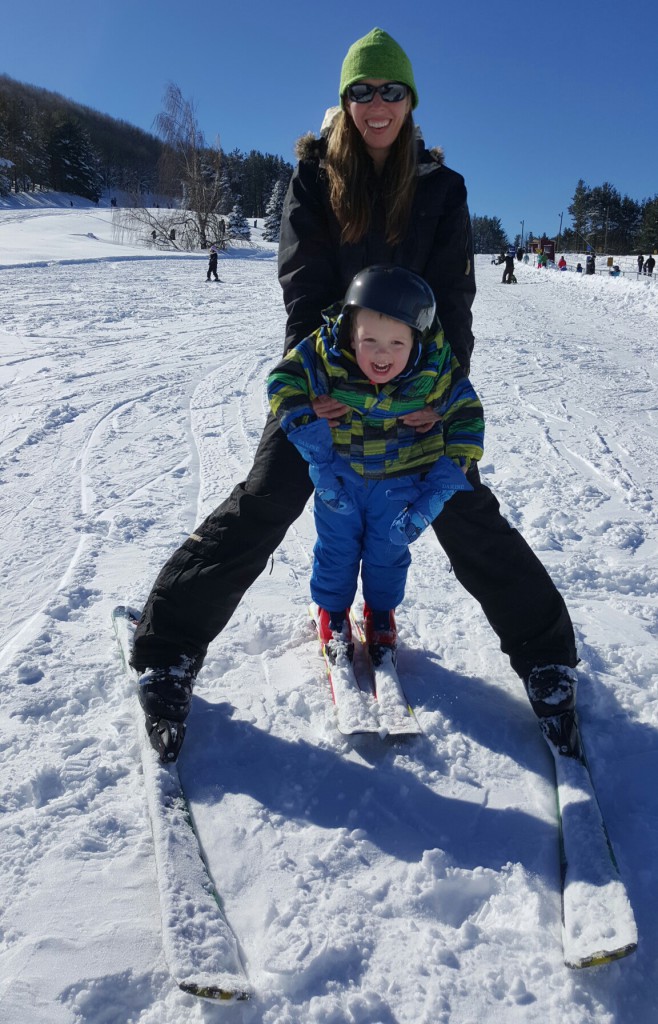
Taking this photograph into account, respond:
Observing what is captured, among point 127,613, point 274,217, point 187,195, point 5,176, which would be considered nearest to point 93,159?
point 5,176

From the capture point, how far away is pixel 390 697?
7.36 feet

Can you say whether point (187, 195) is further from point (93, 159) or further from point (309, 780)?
point (309, 780)

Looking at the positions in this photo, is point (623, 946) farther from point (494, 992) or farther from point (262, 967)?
point (262, 967)

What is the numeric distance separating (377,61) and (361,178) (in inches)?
12.7

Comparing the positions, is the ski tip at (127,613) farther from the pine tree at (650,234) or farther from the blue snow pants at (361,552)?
the pine tree at (650,234)

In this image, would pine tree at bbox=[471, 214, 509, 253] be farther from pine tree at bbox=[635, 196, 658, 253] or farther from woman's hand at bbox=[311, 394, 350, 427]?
woman's hand at bbox=[311, 394, 350, 427]

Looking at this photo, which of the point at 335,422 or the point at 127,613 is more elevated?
the point at 335,422

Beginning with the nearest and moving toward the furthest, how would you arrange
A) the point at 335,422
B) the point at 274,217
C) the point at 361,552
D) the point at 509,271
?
the point at 335,422, the point at 361,552, the point at 509,271, the point at 274,217

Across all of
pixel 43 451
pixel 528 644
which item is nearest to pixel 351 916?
pixel 528 644

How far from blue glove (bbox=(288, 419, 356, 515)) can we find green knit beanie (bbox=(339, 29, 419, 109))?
1.06m

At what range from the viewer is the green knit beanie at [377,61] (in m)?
1.98

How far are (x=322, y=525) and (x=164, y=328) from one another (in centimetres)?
886

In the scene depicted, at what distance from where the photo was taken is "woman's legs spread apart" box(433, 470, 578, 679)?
2.17 metres

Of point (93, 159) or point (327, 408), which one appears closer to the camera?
point (327, 408)
